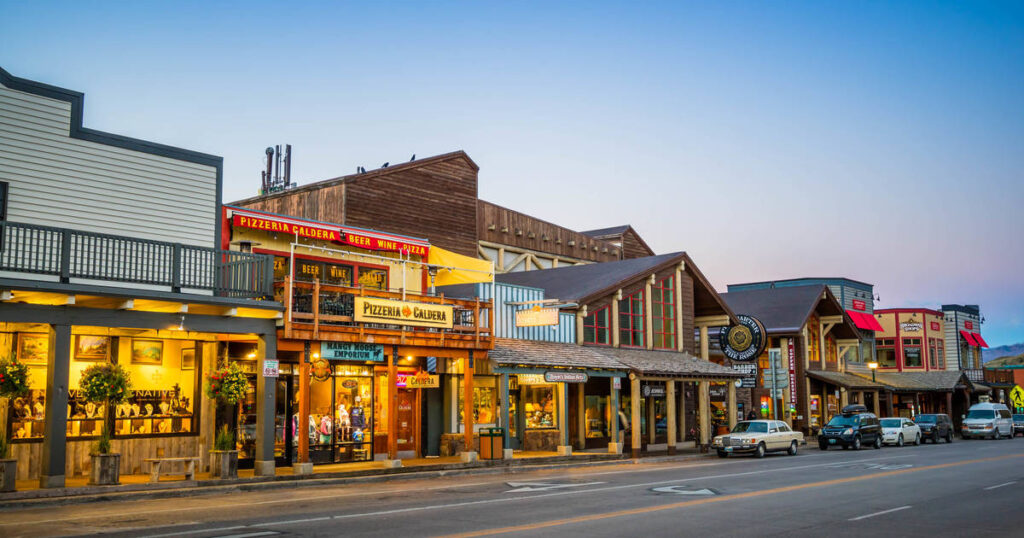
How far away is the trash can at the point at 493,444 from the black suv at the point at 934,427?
2693 centimetres

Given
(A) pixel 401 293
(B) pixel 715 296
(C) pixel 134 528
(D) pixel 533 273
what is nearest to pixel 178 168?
(A) pixel 401 293

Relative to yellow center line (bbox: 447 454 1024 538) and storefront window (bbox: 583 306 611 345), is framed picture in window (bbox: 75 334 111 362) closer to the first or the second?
yellow center line (bbox: 447 454 1024 538)

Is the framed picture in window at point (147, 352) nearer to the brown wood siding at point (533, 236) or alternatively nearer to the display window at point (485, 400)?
the display window at point (485, 400)

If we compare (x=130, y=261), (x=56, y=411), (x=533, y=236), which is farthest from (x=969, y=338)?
(x=56, y=411)

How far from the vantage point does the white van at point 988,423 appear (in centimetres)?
4922

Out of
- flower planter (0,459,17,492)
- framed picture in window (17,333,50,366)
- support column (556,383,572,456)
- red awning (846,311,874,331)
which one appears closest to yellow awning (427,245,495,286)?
support column (556,383,572,456)

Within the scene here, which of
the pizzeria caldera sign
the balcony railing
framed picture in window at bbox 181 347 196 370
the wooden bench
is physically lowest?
the wooden bench

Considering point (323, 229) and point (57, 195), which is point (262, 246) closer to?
point (323, 229)

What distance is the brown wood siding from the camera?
4297 centimetres

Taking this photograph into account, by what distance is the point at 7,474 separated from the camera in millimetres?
16812

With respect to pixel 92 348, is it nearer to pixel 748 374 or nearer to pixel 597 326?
pixel 597 326

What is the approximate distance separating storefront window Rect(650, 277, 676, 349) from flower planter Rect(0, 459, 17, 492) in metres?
26.1

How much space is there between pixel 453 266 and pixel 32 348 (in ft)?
38.9

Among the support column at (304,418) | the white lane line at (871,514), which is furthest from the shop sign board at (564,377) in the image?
the white lane line at (871,514)
